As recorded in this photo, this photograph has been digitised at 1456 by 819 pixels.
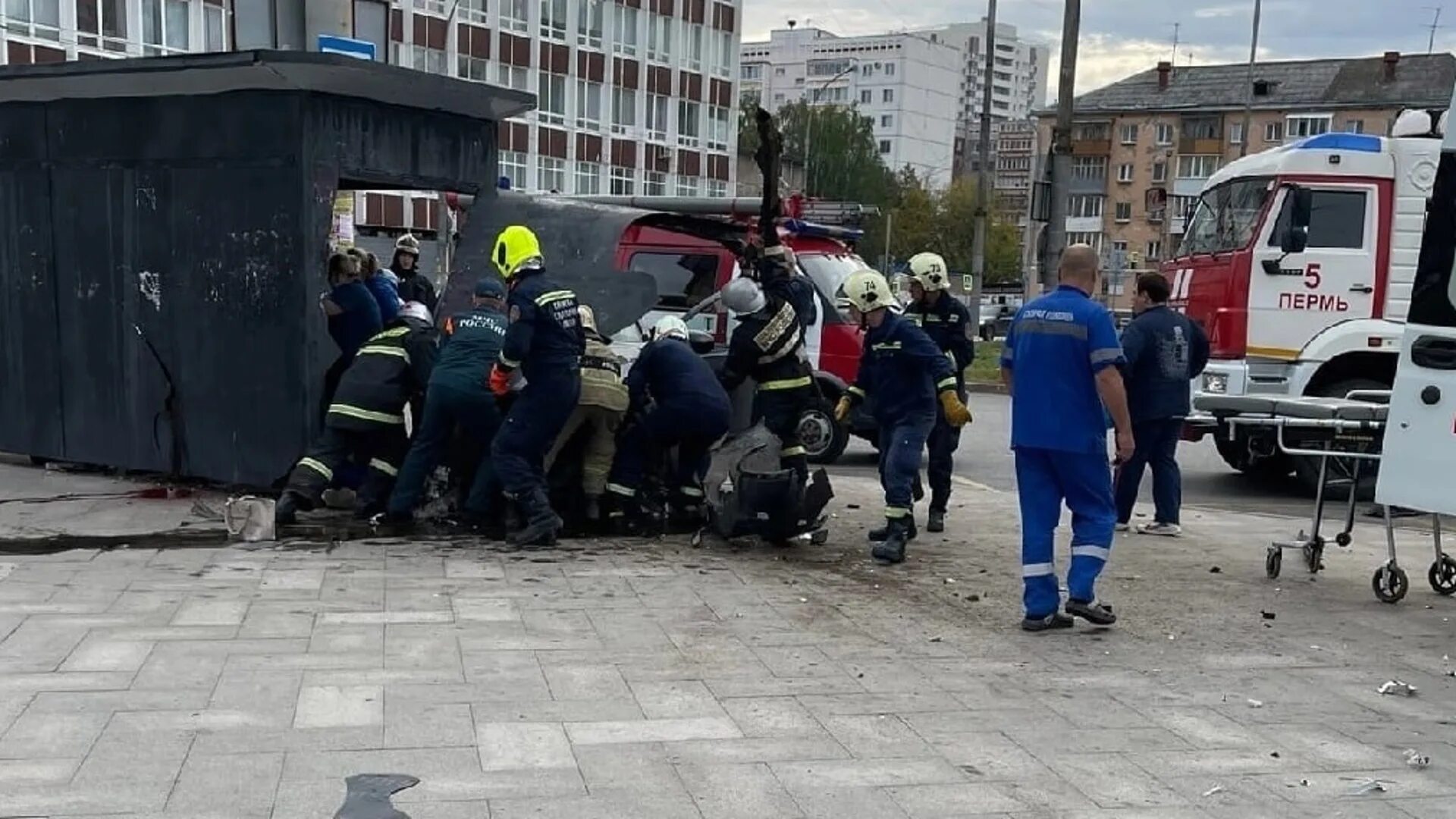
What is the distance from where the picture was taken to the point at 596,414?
789 centimetres

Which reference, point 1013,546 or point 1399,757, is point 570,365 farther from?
point 1399,757

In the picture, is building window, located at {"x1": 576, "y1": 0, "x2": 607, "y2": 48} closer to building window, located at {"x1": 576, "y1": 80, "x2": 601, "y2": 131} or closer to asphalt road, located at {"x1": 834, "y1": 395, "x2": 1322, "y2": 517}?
Answer: building window, located at {"x1": 576, "y1": 80, "x2": 601, "y2": 131}

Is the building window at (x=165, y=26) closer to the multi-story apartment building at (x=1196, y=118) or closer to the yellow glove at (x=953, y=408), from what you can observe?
the yellow glove at (x=953, y=408)

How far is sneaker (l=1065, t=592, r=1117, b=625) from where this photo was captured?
601cm

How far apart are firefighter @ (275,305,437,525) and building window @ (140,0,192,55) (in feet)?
98.4

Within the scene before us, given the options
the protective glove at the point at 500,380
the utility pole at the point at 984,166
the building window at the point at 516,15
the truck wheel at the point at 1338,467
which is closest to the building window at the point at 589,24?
the building window at the point at 516,15

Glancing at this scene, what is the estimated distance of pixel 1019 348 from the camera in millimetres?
6137

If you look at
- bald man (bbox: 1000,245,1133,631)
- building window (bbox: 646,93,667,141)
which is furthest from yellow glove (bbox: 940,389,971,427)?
building window (bbox: 646,93,667,141)

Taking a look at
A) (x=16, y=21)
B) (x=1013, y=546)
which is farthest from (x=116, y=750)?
(x=16, y=21)

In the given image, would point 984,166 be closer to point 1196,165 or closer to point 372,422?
point 372,422

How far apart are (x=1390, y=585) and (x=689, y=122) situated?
170 ft

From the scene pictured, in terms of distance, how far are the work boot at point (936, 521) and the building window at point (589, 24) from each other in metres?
45.0

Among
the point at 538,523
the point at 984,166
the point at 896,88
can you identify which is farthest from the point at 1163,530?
the point at 896,88

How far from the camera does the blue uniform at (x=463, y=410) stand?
772 centimetres
